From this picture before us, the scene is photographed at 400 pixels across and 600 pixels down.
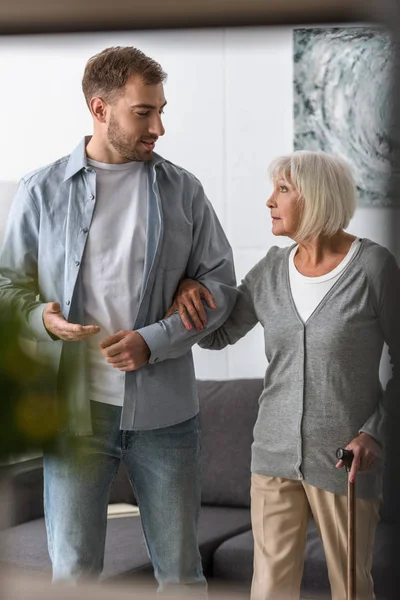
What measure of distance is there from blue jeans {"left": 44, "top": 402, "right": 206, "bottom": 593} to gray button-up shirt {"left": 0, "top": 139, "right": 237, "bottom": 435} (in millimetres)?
40

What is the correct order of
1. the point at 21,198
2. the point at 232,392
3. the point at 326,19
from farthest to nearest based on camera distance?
the point at 232,392 < the point at 21,198 < the point at 326,19

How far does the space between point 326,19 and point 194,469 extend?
4.33ft

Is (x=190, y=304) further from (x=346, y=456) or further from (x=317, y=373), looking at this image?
(x=346, y=456)

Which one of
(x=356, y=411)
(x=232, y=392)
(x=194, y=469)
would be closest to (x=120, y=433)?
(x=194, y=469)

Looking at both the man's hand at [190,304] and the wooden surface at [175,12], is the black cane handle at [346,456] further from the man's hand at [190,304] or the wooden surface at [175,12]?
the wooden surface at [175,12]

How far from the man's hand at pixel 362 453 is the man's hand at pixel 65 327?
0.47m

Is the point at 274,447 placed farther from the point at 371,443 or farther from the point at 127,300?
the point at 127,300

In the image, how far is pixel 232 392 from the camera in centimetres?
251

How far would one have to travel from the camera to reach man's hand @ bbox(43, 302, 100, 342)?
4.06ft

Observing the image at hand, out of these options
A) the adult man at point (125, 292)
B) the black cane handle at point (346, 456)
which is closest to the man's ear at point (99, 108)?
the adult man at point (125, 292)

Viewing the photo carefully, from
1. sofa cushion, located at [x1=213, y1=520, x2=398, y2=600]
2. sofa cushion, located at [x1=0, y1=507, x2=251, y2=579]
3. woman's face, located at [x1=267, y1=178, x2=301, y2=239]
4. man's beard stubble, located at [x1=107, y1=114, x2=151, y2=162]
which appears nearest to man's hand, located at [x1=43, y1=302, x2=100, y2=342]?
man's beard stubble, located at [x1=107, y1=114, x2=151, y2=162]

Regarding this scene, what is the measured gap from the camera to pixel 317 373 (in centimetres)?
143

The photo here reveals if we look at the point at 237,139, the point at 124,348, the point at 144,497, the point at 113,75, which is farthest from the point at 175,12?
the point at 237,139

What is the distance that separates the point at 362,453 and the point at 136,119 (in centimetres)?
65
